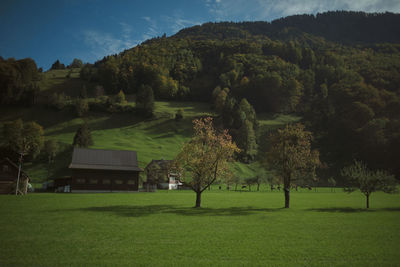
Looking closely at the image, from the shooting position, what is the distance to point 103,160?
62.2m

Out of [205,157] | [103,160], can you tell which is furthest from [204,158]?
[103,160]

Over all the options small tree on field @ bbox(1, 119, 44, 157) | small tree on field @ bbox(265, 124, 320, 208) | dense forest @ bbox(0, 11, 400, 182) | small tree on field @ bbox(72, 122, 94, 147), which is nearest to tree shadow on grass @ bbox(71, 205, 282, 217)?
small tree on field @ bbox(265, 124, 320, 208)

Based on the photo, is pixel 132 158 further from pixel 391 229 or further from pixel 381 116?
pixel 381 116

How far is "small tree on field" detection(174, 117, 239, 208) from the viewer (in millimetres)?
32938

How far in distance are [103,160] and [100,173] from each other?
10.7ft

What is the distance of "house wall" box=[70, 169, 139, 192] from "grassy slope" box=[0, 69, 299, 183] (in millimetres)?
18828

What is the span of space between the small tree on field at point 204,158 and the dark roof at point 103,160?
105 feet

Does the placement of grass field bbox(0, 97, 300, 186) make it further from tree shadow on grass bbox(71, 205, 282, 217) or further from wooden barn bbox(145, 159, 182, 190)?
tree shadow on grass bbox(71, 205, 282, 217)

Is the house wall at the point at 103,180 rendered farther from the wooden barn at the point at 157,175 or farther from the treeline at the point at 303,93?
the treeline at the point at 303,93

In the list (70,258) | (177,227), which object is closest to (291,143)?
(177,227)

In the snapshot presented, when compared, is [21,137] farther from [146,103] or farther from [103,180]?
[146,103]

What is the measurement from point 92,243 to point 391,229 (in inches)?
797

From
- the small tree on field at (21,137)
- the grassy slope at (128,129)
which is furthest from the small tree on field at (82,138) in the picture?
the small tree on field at (21,137)

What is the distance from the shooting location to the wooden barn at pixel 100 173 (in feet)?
193
